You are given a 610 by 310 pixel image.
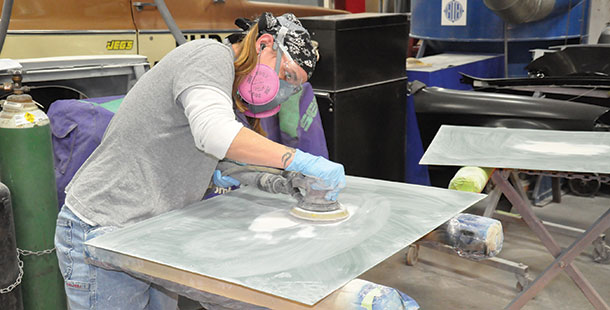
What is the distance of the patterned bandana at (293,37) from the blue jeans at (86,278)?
74cm

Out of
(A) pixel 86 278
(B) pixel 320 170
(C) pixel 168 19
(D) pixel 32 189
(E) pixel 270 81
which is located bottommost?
(A) pixel 86 278

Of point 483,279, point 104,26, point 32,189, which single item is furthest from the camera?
point 104,26

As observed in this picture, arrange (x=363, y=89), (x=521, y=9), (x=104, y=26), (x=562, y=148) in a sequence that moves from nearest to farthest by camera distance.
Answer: (x=562, y=148)
(x=363, y=89)
(x=104, y=26)
(x=521, y=9)

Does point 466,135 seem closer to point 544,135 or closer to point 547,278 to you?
point 544,135

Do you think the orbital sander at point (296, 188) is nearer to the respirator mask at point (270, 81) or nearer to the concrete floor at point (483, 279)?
the respirator mask at point (270, 81)

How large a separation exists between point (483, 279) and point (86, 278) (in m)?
2.42

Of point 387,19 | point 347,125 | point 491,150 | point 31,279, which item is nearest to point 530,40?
point 387,19

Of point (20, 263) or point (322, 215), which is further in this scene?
point (20, 263)

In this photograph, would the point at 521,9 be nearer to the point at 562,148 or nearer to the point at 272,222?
the point at 562,148

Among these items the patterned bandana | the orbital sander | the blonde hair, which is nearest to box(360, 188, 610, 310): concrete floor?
the orbital sander

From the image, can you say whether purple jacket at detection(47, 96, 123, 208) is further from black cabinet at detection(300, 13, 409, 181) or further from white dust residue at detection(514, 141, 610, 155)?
white dust residue at detection(514, 141, 610, 155)

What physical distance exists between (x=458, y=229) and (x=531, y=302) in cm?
166

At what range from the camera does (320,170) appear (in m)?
1.71

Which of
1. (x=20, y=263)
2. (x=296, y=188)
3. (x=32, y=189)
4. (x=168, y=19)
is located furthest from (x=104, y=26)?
(x=296, y=188)
